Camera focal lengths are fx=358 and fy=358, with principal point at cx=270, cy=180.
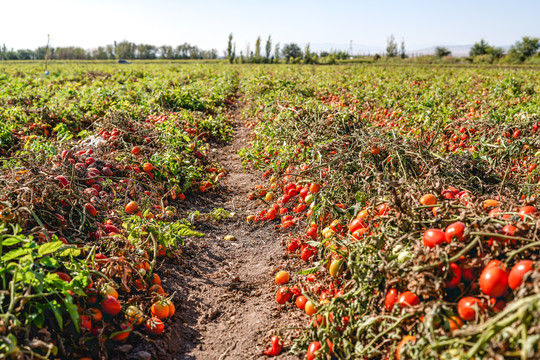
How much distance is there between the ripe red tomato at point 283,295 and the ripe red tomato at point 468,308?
1.51m

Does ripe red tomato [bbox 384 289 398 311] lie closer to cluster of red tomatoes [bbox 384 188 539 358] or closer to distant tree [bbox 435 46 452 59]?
cluster of red tomatoes [bbox 384 188 539 358]

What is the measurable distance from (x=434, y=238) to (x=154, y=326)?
1.98 meters

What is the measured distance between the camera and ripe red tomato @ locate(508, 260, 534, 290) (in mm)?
1662

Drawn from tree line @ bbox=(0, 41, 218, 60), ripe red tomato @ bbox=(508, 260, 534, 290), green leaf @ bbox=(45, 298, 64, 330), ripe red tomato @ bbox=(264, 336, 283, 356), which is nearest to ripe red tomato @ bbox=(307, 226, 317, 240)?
ripe red tomato @ bbox=(264, 336, 283, 356)

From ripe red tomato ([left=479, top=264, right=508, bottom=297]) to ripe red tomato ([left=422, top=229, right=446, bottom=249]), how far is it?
28 cm

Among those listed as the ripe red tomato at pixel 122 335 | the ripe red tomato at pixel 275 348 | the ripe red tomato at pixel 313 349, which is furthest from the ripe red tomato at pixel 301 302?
the ripe red tomato at pixel 122 335

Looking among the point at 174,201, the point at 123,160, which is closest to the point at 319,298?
the point at 174,201

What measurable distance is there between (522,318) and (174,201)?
176 inches

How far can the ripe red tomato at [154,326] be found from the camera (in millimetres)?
2576

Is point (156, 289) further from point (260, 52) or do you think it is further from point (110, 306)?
point (260, 52)

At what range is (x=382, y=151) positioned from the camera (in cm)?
419

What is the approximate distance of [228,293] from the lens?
3.31 metres

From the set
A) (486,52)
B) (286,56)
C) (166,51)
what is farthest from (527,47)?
(166,51)

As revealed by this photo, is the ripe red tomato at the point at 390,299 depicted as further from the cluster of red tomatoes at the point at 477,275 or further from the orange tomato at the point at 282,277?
the orange tomato at the point at 282,277
